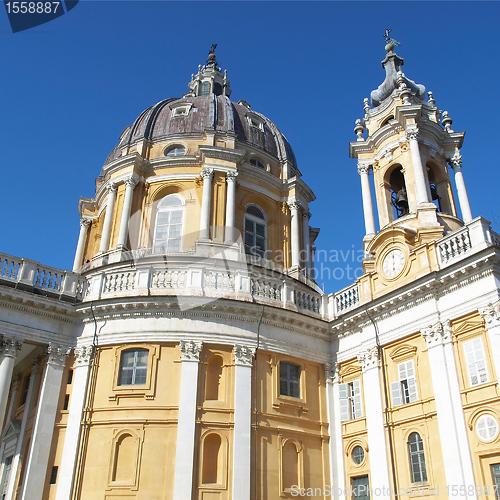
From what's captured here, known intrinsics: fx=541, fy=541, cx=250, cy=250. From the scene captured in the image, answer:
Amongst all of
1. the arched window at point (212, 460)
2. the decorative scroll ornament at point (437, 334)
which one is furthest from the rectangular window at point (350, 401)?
the arched window at point (212, 460)

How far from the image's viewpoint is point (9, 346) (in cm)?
1681

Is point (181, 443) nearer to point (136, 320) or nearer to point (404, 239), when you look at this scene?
point (136, 320)

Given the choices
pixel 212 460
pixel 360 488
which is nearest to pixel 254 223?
pixel 212 460

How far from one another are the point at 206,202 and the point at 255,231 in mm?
2908

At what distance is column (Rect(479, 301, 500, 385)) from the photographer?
47.0ft

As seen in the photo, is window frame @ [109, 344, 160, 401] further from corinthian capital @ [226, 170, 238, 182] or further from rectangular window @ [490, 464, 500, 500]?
corinthian capital @ [226, 170, 238, 182]

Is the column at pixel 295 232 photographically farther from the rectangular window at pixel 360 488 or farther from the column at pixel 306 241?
the rectangular window at pixel 360 488

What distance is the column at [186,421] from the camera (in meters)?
15.4

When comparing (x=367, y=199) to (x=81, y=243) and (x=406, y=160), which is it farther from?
(x=81, y=243)

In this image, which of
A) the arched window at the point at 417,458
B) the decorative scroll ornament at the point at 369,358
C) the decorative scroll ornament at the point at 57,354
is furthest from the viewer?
the decorative scroll ornament at the point at 369,358

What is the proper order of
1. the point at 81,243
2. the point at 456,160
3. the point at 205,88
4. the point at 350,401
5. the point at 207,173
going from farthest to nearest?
1. the point at 205,88
2. the point at 81,243
3. the point at 207,173
4. the point at 456,160
5. the point at 350,401

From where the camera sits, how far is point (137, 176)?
25438mm

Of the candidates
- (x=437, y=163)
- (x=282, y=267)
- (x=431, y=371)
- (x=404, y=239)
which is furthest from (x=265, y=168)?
(x=431, y=371)

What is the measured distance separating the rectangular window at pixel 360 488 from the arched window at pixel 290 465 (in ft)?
6.43
